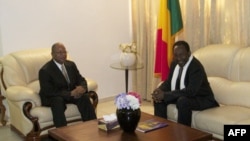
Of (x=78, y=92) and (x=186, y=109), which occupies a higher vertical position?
(x=78, y=92)

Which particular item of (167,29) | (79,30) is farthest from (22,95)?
(167,29)

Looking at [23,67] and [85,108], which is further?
[23,67]

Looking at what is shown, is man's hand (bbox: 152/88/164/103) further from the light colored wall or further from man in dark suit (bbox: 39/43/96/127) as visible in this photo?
the light colored wall

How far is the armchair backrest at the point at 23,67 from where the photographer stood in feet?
12.7

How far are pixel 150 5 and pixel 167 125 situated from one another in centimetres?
265

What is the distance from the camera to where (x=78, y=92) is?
3680 millimetres

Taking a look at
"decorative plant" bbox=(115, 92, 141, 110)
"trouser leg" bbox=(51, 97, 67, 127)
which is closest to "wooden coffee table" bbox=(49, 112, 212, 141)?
"decorative plant" bbox=(115, 92, 141, 110)

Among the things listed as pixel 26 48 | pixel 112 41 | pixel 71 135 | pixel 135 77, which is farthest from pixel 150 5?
pixel 71 135

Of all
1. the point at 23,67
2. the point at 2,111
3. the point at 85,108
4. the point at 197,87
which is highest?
the point at 23,67

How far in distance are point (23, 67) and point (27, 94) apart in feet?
1.96

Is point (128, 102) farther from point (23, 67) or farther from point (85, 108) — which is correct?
point (23, 67)

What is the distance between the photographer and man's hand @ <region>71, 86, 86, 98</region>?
12.0 feet

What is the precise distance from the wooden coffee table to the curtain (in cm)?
167

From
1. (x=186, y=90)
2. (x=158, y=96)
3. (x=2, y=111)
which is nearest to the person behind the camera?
(x=186, y=90)
